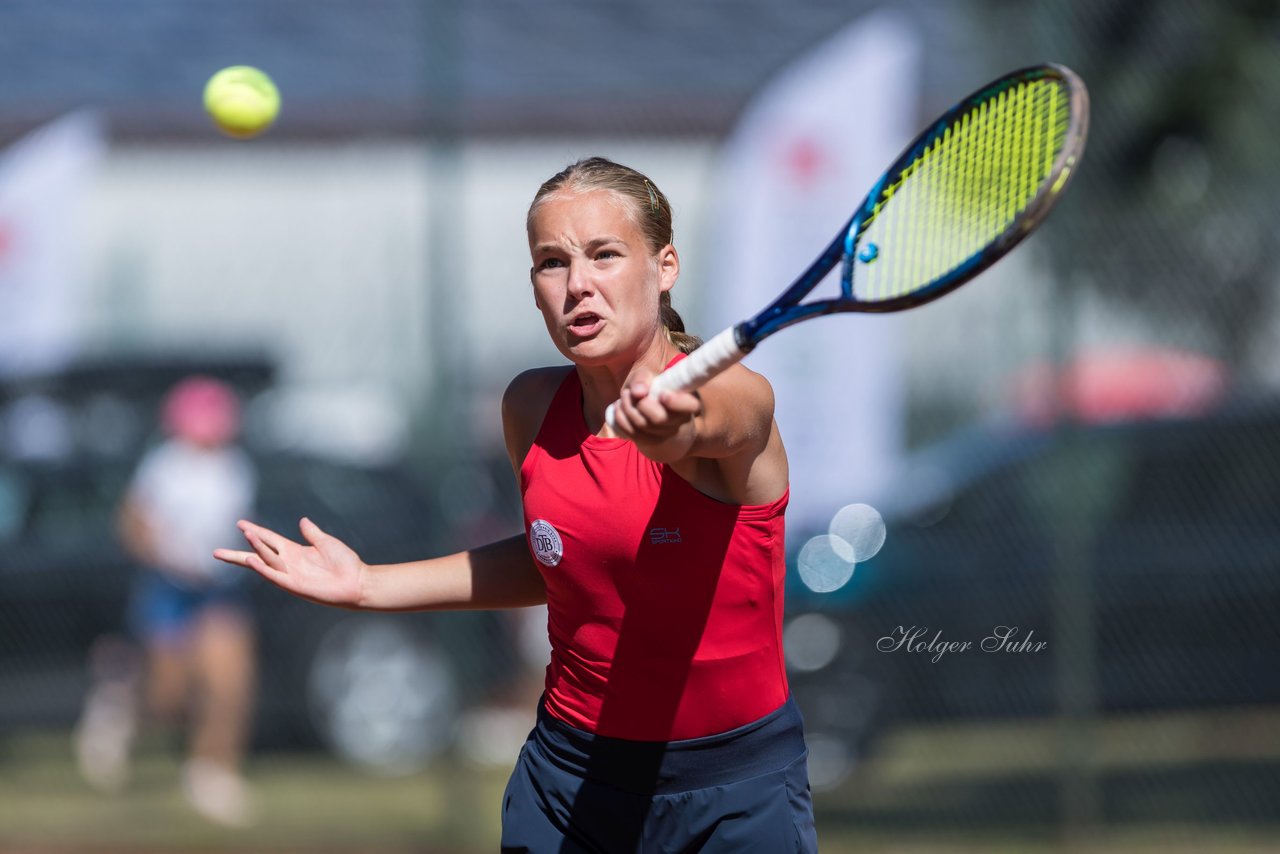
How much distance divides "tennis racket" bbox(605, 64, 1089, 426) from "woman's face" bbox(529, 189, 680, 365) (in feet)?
0.45

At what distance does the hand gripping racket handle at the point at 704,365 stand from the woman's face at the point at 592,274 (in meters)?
0.30

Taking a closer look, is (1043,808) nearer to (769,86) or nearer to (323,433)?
(769,86)

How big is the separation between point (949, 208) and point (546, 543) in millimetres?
879

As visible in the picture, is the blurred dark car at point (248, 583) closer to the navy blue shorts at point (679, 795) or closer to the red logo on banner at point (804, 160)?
the red logo on banner at point (804, 160)

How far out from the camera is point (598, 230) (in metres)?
2.79

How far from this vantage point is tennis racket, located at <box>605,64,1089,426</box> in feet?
8.25

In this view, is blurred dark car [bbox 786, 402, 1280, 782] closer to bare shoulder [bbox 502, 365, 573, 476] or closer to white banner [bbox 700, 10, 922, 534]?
white banner [bbox 700, 10, 922, 534]

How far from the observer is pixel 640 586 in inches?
111

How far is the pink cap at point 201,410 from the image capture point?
741 centimetres

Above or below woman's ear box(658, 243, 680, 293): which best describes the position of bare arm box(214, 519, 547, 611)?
below

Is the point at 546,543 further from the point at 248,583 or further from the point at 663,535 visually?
the point at 248,583

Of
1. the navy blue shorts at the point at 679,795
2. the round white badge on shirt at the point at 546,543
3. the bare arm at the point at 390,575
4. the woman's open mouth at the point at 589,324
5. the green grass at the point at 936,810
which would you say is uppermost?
the woman's open mouth at the point at 589,324

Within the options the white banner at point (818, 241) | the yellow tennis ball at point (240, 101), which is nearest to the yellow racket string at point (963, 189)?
the yellow tennis ball at point (240, 101)

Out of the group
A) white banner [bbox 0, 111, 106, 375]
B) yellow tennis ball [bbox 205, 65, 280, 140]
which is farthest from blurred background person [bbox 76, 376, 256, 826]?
yellow tennis ball [bbox 205, 65, 280, 140]
